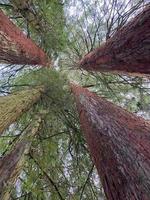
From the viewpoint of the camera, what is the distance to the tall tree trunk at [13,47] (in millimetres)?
5184

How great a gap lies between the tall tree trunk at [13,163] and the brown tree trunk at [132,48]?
1811mm

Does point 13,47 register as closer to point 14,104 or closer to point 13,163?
point 14,104

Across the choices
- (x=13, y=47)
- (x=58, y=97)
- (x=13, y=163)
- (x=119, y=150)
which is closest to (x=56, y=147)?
(x=58, y=97)

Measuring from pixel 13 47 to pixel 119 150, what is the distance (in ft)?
9.18

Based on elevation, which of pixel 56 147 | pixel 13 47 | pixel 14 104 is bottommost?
pixel 56 147

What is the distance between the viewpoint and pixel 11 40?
536cm

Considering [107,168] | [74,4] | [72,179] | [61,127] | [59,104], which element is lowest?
[72,179]

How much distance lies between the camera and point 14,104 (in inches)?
216

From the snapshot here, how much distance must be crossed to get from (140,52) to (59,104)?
3.08 m

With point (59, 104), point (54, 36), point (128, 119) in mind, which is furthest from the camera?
point (54, 36)

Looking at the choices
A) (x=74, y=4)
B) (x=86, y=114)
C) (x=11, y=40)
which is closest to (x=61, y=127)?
(x=86, y=114)

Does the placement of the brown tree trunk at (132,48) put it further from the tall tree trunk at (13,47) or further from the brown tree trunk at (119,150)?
the tall tree trunk at (13,47)

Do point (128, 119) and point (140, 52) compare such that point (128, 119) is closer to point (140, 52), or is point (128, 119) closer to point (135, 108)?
point (140, 52)

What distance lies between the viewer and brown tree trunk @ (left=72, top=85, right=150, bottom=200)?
10.2 feet
